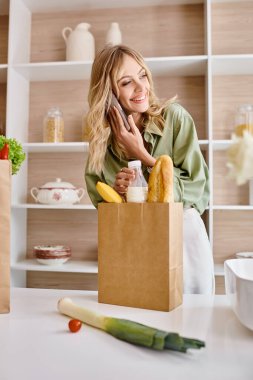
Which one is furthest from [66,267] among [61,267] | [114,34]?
[114,34]

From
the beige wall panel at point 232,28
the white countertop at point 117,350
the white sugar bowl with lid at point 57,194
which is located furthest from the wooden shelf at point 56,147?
the white countertop at point 117,350

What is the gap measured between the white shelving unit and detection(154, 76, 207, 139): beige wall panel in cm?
3

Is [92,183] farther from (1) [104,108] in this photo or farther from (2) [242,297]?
(2) [242,297]

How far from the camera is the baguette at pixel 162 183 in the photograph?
32.9 inches

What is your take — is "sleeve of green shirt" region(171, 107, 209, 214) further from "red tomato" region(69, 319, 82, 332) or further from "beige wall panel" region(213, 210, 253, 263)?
"beige wall panel" region(213, 210, 253, 263)

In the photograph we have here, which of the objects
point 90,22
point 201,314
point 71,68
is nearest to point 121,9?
point 90,22

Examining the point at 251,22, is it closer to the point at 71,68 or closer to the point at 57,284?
the point at 71,68

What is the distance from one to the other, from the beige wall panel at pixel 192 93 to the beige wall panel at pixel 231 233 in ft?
1.86

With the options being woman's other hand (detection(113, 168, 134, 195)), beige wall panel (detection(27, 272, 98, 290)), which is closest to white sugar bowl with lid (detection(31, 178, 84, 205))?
beige wall panel (detection(27, 272, 98, 290))

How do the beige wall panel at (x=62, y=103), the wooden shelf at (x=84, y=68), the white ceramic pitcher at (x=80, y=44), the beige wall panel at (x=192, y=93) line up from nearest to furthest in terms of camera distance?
1. the wooden shelf at (x=84, y=68)
2. the white ceramic pitcher at (x=80, y=44)
3. the beige wall panel at (x=192, y=93)
4. the beige wall panel at (x=62, y=103)

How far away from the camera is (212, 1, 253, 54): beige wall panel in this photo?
2.65 m

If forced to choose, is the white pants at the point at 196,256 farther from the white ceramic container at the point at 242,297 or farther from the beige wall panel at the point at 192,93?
the beige wall panel at the point at 192,93

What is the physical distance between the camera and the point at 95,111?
1442 millimetres

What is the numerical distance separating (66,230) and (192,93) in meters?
1.21
